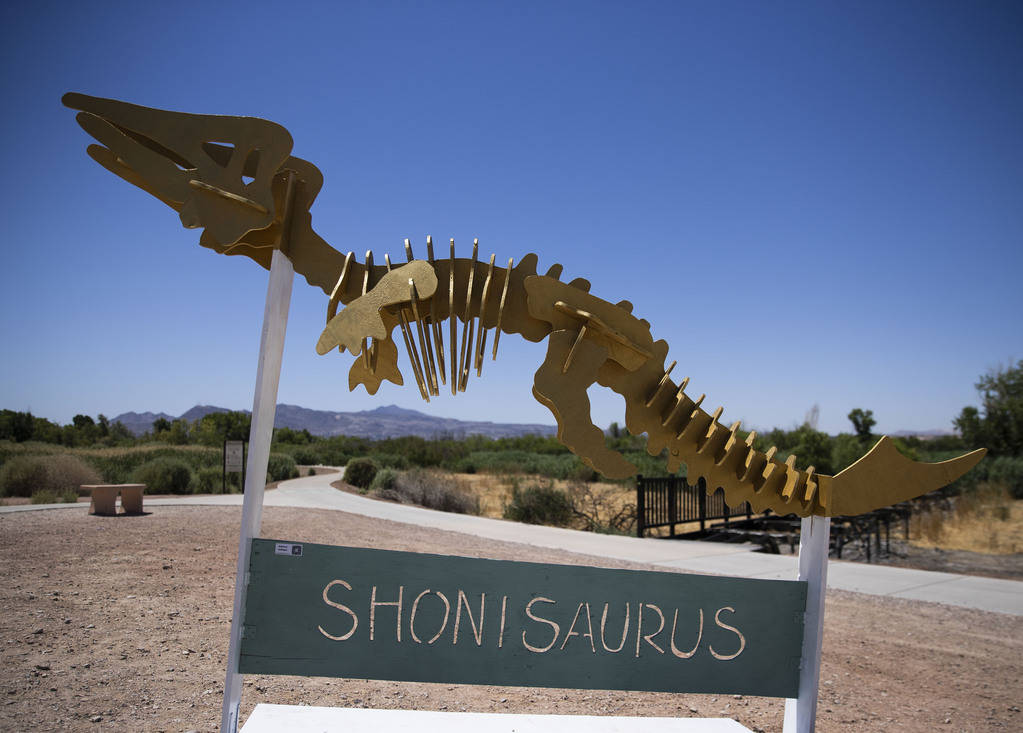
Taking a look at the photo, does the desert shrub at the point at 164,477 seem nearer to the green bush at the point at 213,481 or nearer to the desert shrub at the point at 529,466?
the green bush at the point at 213,481

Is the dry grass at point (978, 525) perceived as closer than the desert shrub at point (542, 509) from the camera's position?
Yes

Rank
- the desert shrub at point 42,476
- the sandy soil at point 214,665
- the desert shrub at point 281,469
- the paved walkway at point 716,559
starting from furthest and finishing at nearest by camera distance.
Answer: the desert shrub at point 281,469 < the desert shrub at point 42,476 < the paved walkway at point 716,559 < the sandy soil at point 214,665

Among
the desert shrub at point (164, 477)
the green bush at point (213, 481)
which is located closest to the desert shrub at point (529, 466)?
the green bush at point (213, 481)

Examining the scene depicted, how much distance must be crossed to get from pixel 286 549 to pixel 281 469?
2088 centimetres

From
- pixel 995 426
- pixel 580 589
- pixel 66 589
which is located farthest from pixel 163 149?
pixel 995 426

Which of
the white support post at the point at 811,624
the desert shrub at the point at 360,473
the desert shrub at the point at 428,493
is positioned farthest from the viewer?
the desert shrub at the point at 360,473

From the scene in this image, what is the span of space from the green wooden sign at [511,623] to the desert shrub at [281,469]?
20.2m

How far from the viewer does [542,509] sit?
572 inches

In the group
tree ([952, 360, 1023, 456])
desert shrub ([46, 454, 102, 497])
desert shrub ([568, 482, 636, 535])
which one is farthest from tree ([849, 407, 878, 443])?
desert shrub ([46, 454, 102, 497])

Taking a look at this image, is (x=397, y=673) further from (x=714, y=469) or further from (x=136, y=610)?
(x=136, y=610)

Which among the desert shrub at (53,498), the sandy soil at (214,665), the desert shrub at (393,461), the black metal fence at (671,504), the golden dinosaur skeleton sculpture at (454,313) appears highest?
the golden dinosaur skeleton sculpture at (454,313)

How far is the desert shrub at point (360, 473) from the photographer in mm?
20094

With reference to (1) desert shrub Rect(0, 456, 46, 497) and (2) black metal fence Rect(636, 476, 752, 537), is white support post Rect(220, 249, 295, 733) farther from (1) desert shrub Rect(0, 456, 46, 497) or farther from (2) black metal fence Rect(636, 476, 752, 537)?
(1) desert shrub Rect(0, 456, 46, 497)

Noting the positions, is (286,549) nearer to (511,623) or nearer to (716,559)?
(511,623)
